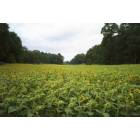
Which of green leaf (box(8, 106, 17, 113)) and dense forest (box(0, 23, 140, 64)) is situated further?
dense forest (box(0, 23, 140, 64))

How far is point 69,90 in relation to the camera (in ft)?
11.7

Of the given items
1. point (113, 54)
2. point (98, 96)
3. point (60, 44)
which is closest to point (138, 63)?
point (113, 54)

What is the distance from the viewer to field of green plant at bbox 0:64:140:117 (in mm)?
3441

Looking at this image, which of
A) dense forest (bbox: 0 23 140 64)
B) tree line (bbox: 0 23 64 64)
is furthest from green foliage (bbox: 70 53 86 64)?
tree line (bbox: 0 23 64 64)

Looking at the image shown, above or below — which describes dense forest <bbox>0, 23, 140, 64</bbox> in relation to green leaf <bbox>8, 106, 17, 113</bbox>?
above

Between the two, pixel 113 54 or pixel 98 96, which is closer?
pixel 98 96

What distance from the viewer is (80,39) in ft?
12.4

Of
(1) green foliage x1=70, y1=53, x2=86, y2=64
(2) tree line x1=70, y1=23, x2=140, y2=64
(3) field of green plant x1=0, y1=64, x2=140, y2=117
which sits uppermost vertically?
(2) tree line x1=70, y1=23, x2=140, y2=64

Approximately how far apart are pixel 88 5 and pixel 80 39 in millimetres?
396

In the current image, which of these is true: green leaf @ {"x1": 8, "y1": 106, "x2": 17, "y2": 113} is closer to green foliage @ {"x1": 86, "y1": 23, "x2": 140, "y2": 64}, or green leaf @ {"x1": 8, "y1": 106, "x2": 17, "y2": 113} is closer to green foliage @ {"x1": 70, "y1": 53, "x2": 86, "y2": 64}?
green foliage @ {"x1": 70, "y1": 53, "x2": 86, "y2": 64}

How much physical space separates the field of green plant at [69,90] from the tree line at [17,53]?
7 cm
